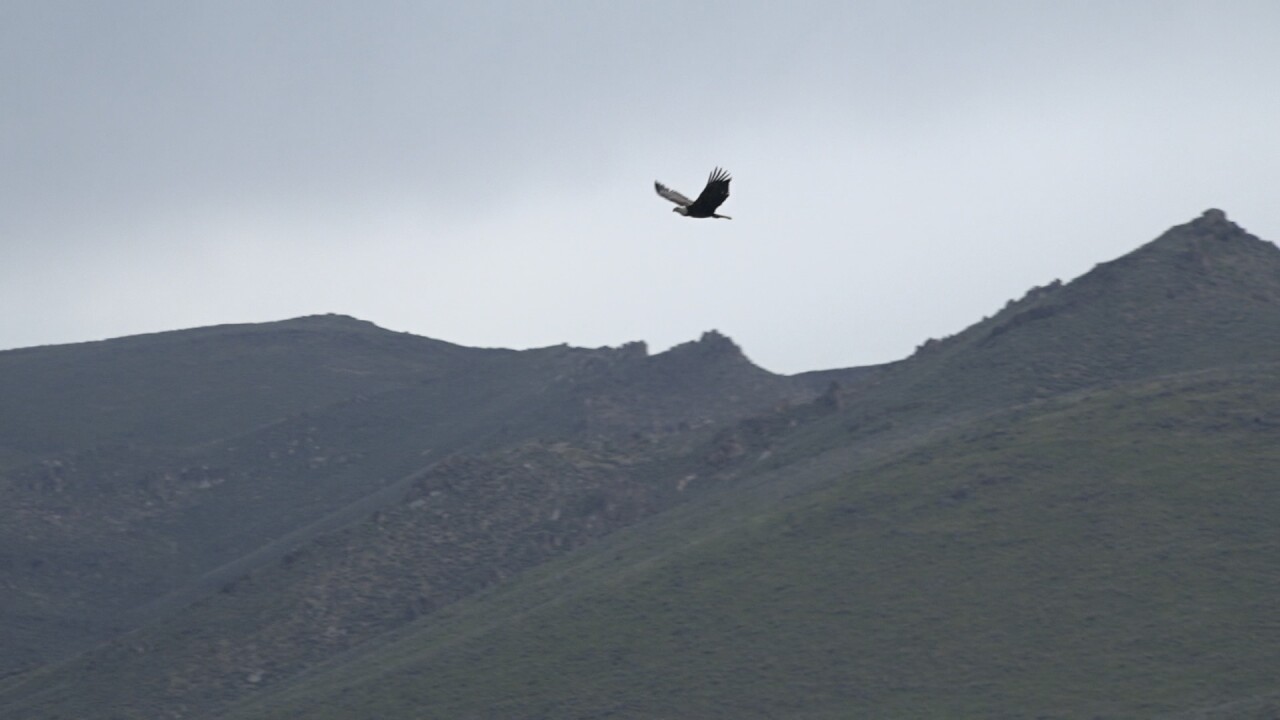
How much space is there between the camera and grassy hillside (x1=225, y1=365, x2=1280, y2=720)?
3110 inches

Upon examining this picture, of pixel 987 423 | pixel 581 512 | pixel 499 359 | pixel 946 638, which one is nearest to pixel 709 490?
pixel 581 512

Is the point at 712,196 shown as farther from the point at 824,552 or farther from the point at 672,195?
the point at 824,552

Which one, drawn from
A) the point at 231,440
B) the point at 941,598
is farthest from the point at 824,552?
the point at 231,440

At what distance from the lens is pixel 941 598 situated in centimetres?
8794

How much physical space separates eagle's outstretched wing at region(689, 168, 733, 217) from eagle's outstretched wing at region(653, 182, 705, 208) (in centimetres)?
57

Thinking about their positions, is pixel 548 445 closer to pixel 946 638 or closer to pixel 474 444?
pixel 474 444

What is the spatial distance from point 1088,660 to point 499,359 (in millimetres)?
118641

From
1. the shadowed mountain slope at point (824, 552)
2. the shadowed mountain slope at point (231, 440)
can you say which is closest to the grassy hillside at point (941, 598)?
the shadowed mountain slope at point (824, 552)

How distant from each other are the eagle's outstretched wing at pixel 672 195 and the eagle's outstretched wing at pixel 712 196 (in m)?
0.57

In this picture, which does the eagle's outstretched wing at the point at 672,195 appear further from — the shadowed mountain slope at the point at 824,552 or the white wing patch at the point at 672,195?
the shadowed mountain slope at the point at 824,552

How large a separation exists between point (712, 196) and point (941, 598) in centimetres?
5243

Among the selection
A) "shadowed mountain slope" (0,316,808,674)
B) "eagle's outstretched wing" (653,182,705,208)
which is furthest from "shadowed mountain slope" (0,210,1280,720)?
"eagle's outstretched wing" (653,182,705,208)

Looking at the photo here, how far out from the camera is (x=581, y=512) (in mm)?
127312

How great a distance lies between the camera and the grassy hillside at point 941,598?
7900cm
